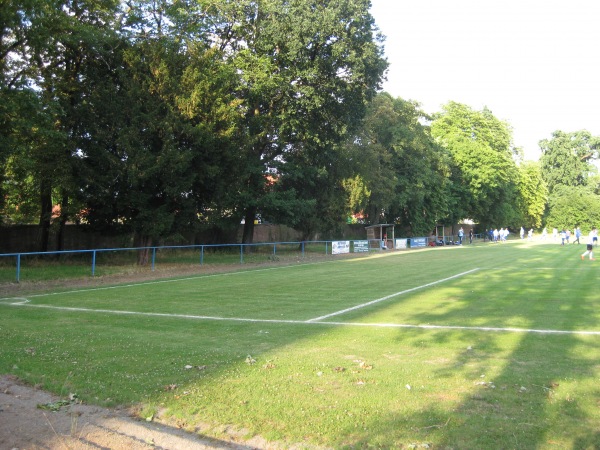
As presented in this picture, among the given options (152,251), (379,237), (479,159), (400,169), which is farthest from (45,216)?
(479,159)

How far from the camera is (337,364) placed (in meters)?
6.64

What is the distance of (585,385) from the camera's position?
5.55 m

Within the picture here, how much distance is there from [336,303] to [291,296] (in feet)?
6.60

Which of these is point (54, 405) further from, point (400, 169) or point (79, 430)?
point (400, 169)

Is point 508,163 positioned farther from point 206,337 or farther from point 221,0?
point 206,337

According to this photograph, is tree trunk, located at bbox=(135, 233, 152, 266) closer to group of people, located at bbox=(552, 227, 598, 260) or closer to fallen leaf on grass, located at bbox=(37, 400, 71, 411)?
fallen leaf on grass, located at bbox=(37, 400, 71, 411)

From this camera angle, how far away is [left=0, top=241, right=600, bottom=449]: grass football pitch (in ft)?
14.9

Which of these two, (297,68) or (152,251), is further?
(297,68)

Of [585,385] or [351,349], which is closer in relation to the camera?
[585,385]

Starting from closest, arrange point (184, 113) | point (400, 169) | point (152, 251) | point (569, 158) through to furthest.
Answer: point (184, 113) < point (152, 251) < point (400, 169) < point (569, 158)

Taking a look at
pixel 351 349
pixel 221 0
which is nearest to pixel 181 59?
pixel 221 0

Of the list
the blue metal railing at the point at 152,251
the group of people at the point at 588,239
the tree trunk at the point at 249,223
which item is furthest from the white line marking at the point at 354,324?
the group of people at the point at 588,239

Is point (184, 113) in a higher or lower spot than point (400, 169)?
→ lower

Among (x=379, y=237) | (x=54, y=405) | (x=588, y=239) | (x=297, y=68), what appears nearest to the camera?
(x=54, y=405)
